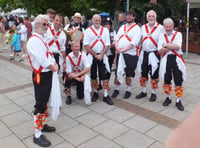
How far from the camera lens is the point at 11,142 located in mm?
3193

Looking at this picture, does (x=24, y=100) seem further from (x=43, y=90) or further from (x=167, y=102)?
(x=167, y=102)

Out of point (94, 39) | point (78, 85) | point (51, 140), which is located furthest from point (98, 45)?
point (51, 140)

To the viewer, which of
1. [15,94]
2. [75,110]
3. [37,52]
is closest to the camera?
[37,52]

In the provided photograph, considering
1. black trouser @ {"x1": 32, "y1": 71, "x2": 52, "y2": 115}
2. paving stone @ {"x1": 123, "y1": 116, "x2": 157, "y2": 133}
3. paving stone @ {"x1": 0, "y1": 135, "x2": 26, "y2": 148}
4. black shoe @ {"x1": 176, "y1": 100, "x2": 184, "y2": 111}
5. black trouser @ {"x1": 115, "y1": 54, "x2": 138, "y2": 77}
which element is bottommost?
paving stone @ {"x1": 0, "y1": 135, "x2": 26, "y2": 148}

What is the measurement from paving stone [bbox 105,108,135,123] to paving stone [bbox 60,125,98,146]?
0.66 metres

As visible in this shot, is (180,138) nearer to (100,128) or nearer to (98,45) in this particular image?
(100,128)

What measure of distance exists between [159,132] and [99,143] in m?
1.08

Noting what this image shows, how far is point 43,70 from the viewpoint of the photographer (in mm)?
3023

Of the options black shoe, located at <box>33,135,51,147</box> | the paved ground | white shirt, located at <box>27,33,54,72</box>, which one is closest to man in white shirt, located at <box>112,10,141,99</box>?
the paved ground

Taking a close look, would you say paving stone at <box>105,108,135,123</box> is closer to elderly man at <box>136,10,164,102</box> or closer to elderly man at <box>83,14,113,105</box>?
elderly man at <box>83,14,113,105</box>

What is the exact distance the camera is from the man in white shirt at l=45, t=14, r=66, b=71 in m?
4.54

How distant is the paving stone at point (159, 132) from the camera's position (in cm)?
329

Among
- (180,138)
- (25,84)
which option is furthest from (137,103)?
(180,138)

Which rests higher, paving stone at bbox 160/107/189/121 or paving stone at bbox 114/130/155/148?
paving stone at bbox 160/107/189/121
